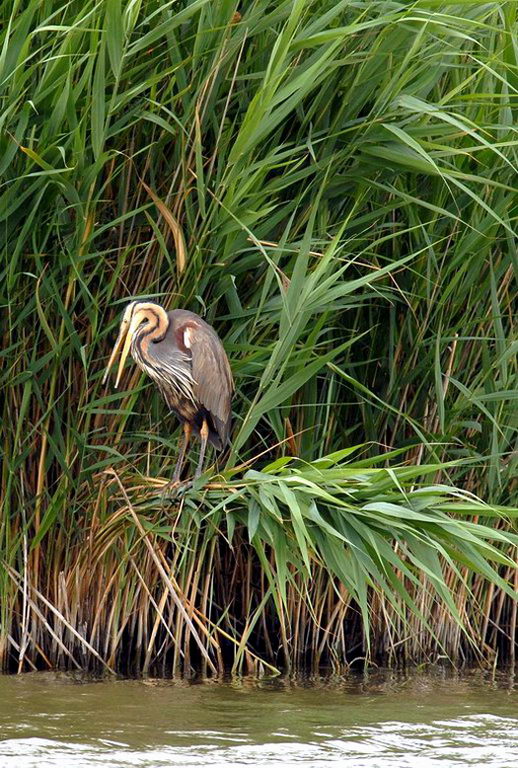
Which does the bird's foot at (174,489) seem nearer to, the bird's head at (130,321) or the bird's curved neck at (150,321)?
the bird's head at (130,321)

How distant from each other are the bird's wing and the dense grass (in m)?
0.09

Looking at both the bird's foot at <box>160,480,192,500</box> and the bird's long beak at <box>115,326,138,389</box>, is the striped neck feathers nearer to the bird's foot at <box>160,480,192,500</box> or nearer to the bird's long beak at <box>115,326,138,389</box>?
the bird's long beak at <box>115,326,138,389</box>

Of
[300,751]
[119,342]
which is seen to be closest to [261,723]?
[300,751]

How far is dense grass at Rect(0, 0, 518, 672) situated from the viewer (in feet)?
14.6

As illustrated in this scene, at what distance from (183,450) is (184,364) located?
0.33 meters

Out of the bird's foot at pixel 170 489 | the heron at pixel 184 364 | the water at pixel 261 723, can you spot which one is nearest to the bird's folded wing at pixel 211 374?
the heron at pixel 184 364

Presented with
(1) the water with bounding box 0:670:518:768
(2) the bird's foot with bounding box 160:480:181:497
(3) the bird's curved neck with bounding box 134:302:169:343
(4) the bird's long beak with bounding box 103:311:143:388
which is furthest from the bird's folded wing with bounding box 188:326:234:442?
(1) the water with bounding box 0:670:518:768

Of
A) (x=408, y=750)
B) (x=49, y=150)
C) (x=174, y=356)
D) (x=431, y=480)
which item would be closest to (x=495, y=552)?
(x=408, y=750)

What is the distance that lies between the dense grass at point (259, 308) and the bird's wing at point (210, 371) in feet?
0.30

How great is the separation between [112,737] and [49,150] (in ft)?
6.14

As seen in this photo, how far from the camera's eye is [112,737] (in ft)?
13.3

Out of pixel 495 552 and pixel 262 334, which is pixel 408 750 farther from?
pixel 262 334

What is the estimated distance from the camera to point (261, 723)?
4.31 m

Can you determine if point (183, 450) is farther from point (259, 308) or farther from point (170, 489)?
point (259, 308)
